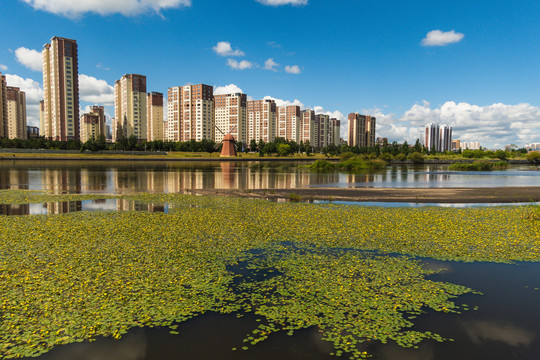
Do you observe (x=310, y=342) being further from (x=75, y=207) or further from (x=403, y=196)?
(x=403, y=196)

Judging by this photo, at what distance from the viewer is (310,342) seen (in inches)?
316

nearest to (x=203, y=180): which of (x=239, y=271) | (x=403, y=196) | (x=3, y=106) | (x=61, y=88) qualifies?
(x=403, y=196)

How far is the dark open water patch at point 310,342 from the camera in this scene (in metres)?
7.54

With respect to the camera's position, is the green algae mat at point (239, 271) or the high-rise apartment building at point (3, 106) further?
the high-rise apartment building at point (3, 106)

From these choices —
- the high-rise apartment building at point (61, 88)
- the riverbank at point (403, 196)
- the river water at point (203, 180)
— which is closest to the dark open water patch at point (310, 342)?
the riverbank at point (403, 196)

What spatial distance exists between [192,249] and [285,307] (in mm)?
6681

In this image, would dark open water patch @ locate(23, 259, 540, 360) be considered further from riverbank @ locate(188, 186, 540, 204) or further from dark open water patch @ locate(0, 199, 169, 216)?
riverbank @ locate(188, 186, 540, 204)

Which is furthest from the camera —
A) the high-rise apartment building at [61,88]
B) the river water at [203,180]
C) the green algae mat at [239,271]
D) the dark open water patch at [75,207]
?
the high-rise apartment building at [61,88]

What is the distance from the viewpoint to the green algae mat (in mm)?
8578

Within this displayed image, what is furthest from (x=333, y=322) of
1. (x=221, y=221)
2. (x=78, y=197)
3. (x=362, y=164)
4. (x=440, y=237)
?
(x=362, y=164)

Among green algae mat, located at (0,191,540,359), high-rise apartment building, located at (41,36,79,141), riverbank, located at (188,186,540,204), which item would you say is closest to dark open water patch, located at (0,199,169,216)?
green algae mat, located at (0,191,540,359)

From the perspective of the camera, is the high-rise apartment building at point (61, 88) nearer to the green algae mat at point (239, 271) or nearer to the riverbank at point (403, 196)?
the riverbank at point (403, 196)

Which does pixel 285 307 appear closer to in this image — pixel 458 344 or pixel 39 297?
pixel 458 344

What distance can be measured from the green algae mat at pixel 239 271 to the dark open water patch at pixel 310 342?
257 millimetres
